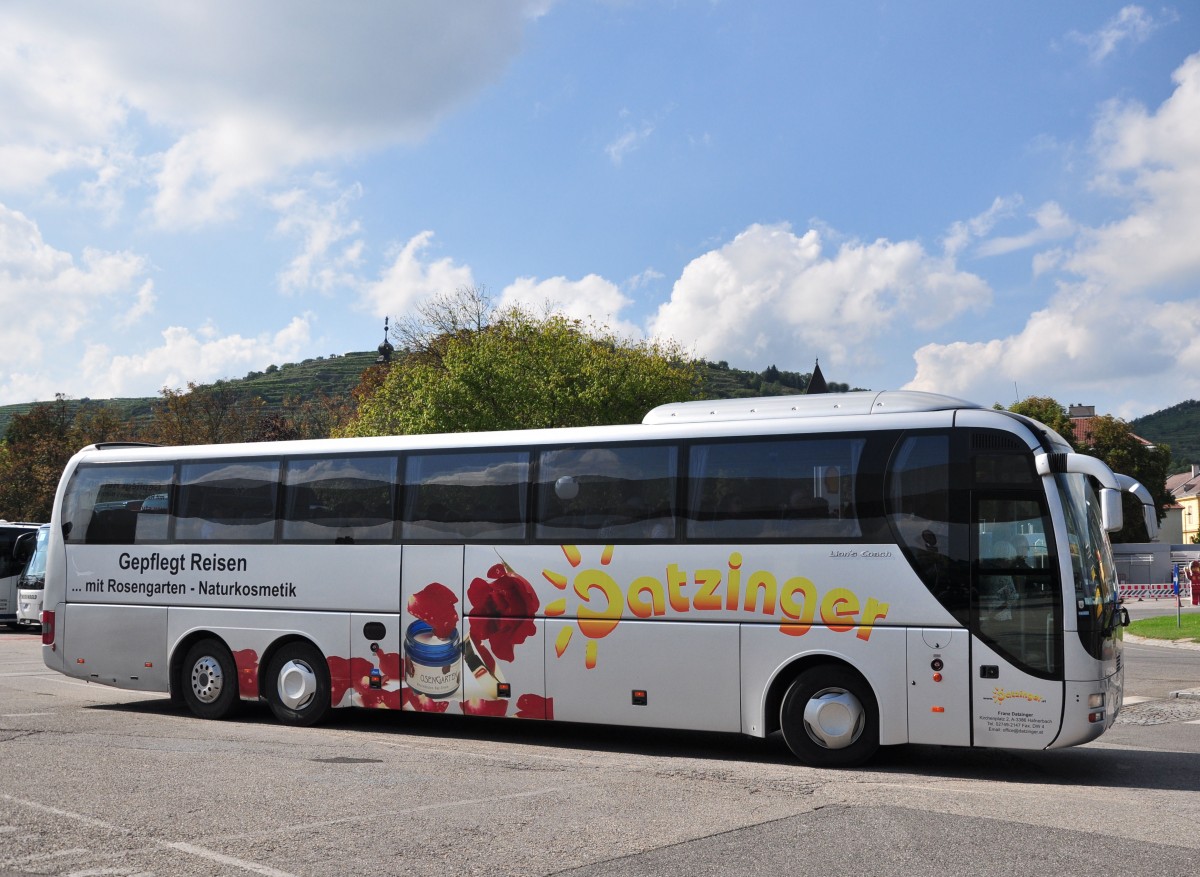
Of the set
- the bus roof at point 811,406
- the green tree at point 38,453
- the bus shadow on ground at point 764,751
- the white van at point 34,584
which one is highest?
the green tree at point 38,453

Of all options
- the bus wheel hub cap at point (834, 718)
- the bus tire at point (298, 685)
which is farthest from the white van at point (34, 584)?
the bus wheel hub cap at point (834, 718)

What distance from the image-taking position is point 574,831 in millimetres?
7504

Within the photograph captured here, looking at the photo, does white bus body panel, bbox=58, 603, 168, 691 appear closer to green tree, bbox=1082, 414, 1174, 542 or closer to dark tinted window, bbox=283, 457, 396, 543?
dark tinted window, bbox=283, 457, 396, 543

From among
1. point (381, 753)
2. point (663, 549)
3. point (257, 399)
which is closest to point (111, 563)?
point (381, 753)

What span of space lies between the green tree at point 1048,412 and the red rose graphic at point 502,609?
67665 millimetres

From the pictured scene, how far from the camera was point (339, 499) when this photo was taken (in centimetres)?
1327

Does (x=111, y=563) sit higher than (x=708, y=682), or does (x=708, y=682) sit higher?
(x=111, y=563)

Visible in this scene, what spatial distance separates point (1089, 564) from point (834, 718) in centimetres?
250

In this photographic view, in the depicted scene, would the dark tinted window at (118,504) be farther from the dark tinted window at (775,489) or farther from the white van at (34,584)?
the white van at (34,584)

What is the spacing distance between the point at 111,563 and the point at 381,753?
18.3ft

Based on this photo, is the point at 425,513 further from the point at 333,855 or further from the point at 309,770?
the point at 333,855

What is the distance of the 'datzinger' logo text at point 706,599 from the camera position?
1052cm

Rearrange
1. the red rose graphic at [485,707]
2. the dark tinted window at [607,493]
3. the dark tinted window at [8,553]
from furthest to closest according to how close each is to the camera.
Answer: the dark tinted window at [8,553] < the red rose graphic at [485,707] < the dark tinted window at [607,493]

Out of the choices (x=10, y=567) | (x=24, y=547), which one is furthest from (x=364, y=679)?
(x=10, y=567)
